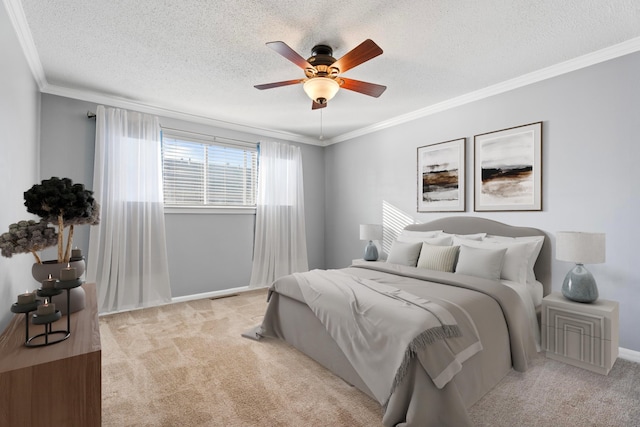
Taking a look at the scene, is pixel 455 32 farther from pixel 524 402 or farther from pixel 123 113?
pixel 123 113

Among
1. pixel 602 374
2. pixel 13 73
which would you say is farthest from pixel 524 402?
pixel 13 73

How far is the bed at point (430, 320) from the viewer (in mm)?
1692

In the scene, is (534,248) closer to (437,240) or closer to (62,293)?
(437,240)

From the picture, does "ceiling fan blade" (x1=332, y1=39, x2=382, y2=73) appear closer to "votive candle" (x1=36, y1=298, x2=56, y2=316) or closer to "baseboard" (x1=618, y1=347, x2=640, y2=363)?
"votive candle" (x1=36, y1=298, x2=56, y2=316)

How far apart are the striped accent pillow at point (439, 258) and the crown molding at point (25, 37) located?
3884 millimetres

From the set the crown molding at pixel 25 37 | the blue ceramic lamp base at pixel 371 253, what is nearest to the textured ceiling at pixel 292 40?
the crown molding at pixel 25 37

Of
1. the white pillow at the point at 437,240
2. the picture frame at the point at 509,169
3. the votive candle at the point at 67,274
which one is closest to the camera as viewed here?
the votive candle at the point at 67,274

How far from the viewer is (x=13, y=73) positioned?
2.14 meters

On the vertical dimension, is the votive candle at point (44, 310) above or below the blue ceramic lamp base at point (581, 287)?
above

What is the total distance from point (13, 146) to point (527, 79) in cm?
450

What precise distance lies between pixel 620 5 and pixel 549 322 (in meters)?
2.37

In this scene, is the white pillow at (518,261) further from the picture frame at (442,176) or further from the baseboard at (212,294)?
the baseboard at (212,294)

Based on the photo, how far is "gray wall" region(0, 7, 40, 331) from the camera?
5.92ft

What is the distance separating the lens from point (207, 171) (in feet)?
14.9
